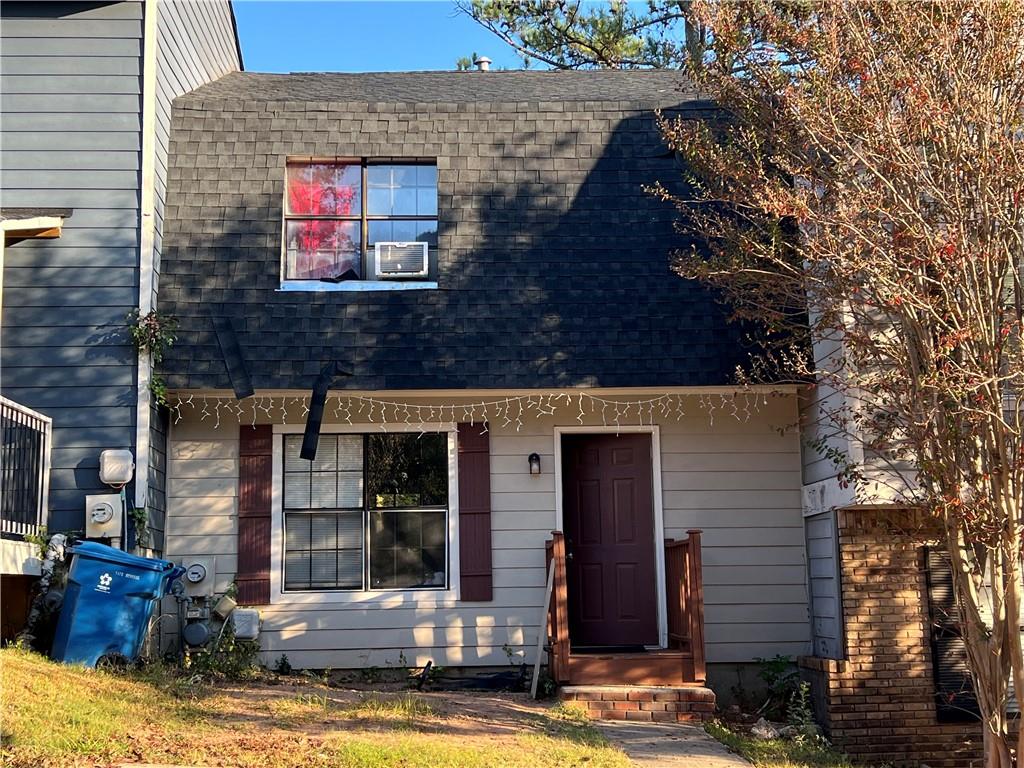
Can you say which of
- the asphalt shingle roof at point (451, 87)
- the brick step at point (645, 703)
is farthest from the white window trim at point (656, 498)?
the asphalt shingle roof at point (451, 87)

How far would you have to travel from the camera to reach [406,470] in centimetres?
997

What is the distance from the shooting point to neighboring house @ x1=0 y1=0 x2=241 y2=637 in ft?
29.5

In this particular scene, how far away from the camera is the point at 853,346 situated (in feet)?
24.2

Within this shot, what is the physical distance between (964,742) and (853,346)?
3.52m

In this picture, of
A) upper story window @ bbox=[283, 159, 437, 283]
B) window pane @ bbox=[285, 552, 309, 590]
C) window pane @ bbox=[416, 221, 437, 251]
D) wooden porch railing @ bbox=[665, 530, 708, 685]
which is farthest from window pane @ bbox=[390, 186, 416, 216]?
wooden porch railing @ bbox=[665, 530, 708, 685]

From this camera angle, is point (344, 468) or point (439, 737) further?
point (344, 468)

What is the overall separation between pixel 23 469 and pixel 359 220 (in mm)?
3641

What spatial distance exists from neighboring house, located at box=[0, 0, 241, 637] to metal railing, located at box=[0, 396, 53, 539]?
17 mm

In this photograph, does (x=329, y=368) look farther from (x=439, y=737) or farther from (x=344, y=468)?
(x=439, y=737)

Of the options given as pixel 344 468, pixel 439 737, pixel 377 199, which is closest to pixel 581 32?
pixel 377 199

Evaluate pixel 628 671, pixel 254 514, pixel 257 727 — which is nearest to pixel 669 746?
pixel 628 671

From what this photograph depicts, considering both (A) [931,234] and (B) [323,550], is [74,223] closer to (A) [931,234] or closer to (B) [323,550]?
(B) [323,550]

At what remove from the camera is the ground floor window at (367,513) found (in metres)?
9.77

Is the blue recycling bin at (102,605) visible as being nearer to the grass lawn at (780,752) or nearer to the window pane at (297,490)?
the window pane at (297,490)
